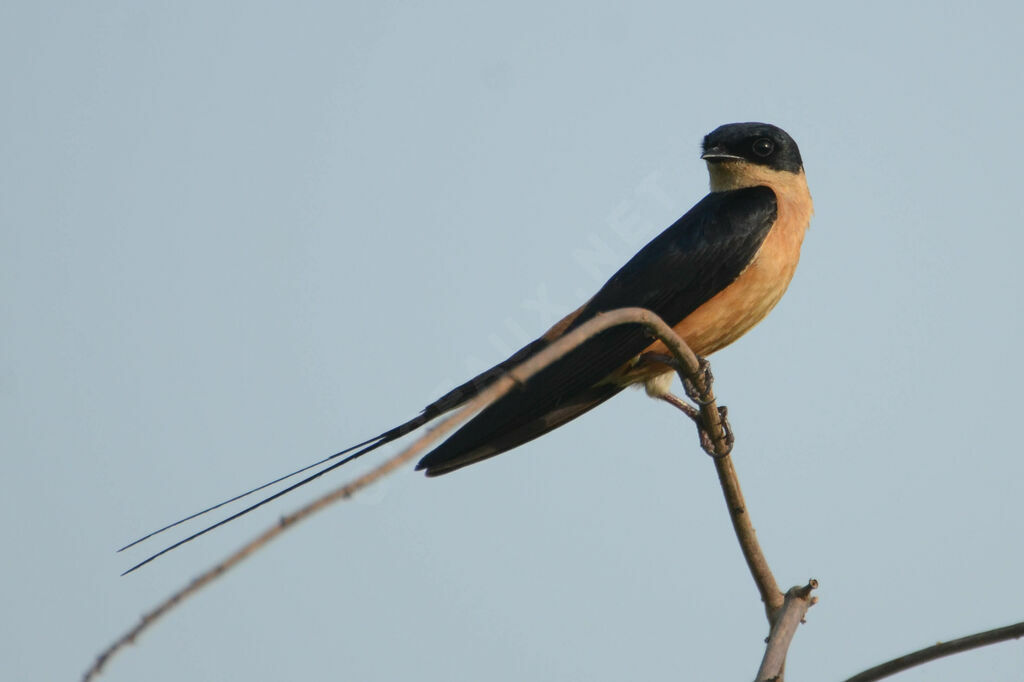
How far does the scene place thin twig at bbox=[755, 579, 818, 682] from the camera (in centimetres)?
321

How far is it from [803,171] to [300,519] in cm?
560

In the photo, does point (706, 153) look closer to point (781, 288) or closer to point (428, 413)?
point (781, 288)

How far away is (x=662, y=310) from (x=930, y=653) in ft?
10.1

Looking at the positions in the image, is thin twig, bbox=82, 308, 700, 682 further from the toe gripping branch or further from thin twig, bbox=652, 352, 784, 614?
the toe gripping branch

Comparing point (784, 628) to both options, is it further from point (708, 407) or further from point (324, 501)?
point (324, 501)

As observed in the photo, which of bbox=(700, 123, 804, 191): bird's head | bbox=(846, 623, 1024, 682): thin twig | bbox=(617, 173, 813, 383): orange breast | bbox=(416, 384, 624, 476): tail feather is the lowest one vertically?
bbox=(846, 623, 1024, 682): thin twig

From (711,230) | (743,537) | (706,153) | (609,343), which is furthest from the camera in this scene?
(706,153)

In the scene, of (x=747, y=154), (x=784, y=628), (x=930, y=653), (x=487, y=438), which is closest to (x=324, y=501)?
(x=930, y=653)

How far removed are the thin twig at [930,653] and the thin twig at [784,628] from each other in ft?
1.22

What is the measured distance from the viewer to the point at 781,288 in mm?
6062

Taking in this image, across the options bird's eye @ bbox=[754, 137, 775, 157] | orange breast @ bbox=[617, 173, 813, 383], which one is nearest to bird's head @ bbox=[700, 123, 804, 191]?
bird's eye @ bbox=[754, 137, 775, 157]

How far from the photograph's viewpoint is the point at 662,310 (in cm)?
571

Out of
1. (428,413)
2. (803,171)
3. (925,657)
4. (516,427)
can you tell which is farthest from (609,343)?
(925,657)

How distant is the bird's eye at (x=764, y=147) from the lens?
678 cm
